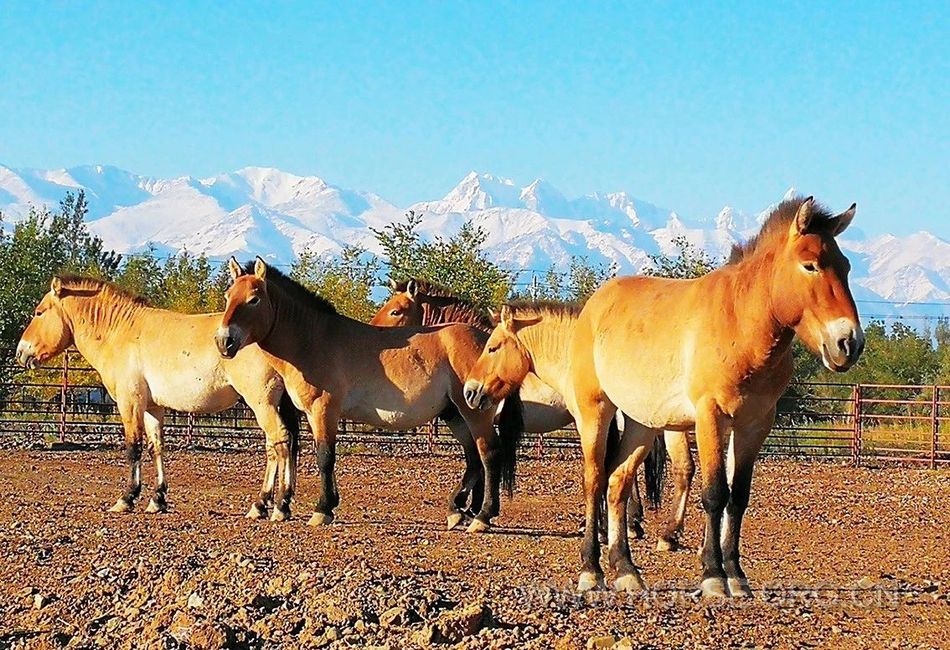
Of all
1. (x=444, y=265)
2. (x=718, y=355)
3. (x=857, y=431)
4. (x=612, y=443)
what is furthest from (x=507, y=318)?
(x=444, y=265)

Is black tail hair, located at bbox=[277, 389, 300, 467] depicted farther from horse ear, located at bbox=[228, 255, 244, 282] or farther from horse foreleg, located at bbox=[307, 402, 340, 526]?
horse ear, located at bbox=[228, 255, 244, 282]

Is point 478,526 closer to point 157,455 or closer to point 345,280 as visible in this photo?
point 157,455

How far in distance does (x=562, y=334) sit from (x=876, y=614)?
3350mm

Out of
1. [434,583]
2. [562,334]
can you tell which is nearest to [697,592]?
[434,583]

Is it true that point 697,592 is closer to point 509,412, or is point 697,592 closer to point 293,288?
point 509,412

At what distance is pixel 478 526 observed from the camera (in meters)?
11.3

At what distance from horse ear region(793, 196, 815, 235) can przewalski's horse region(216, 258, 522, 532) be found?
5474 millimetres

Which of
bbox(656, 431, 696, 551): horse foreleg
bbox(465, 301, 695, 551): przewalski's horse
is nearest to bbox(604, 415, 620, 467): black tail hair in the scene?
bbox(465, 301, 695, 551): przewalski's horse

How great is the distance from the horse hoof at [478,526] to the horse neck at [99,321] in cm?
419

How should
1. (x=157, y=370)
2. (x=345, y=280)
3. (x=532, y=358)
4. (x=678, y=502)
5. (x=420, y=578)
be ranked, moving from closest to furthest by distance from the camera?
(x=420, y=578), (x=532, y=358), (x=678, y=502), (x=157, y=370), (x=345, y=280)

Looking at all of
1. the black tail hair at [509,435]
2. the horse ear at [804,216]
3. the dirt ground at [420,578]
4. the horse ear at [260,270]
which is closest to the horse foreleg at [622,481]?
the dirt ground at [420,578]

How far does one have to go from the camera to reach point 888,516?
13.3 meters

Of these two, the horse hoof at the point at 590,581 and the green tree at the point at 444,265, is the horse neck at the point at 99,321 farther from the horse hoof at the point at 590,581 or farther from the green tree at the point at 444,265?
the green tree at the point at 444,265

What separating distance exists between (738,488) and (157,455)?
23.2 feet
